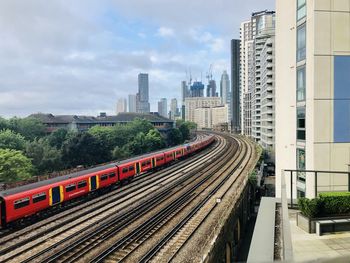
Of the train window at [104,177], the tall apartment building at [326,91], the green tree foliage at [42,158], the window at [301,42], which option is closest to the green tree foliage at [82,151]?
the green tree foliage at [42,158]

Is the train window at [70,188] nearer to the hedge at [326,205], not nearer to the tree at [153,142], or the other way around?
the hedge at [326,205]

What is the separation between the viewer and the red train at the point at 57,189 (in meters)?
20.0

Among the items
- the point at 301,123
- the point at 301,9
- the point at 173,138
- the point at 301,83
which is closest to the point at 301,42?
the point at 301,9

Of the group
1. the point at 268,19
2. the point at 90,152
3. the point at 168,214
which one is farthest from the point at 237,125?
the point at 168,214

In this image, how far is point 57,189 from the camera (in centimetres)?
2373

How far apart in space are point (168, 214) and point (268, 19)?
89.4 meters

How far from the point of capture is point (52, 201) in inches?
914

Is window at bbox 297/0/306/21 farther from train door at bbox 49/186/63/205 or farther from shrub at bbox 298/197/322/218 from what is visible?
train door at bbox 49/186/63/205

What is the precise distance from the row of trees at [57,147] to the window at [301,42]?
31.1m

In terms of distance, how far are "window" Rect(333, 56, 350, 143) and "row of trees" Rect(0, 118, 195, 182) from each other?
105ft

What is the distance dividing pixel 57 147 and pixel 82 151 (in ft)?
35.5

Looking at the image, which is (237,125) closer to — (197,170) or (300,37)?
(197,170)

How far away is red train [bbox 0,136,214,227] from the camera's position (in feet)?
65.6

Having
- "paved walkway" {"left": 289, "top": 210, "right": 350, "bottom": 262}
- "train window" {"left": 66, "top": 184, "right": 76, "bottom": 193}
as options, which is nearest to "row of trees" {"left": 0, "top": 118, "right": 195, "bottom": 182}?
"train window" {"left": 66, "top": 184, "right": 76, "bottom": 193}
